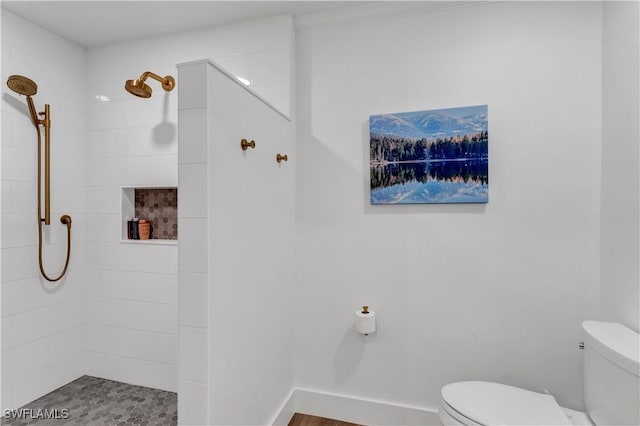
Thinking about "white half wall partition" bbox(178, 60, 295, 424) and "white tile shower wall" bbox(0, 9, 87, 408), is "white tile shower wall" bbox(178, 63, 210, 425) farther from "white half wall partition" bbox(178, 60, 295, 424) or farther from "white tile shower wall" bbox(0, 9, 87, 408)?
"white tile shower wall" bbox(0, 9, 87, 408)

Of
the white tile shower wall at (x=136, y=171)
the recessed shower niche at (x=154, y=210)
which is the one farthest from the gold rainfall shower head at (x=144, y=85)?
the recessed shower niche at (x=154, y=210)

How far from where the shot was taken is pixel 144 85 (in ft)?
6.68

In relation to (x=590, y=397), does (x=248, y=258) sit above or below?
above

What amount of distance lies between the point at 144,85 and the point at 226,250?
52.8 inches

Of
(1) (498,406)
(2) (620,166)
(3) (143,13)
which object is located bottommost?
(1) (498,406)

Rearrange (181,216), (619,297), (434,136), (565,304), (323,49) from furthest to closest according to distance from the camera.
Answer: (323,49)
(434,136)
(565,304)
(619,297)
(181,216)

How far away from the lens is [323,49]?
209 cm

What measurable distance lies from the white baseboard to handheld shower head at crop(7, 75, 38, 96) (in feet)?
7.73

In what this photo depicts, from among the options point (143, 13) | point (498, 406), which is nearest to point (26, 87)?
point (143, 13)

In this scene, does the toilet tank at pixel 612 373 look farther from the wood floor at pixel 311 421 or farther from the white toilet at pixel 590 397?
the wood floor at pixel 311 421

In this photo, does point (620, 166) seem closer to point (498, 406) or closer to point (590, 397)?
point (590, 397)

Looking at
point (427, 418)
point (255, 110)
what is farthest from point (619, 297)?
point (255, 110)

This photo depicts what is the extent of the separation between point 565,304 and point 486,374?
549mm

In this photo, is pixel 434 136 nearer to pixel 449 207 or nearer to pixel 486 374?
pixel 449 207
